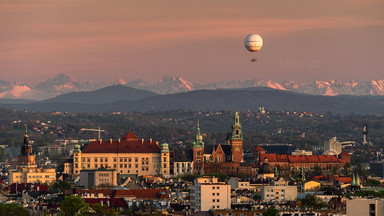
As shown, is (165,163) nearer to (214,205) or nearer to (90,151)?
(90,151)

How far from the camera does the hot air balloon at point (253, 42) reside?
484ft

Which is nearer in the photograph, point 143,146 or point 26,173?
point 26,173

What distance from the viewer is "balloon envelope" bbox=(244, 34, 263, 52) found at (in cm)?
14762

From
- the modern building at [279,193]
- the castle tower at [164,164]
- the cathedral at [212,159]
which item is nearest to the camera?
the modern building at [279,193]

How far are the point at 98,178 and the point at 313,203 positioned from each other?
52.3m

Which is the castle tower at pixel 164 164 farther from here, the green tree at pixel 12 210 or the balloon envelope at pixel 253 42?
the green tree at pixel 12 210

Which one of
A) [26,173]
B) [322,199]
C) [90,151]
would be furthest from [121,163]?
[322,199]

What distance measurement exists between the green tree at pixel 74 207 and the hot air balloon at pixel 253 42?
47.5 metres

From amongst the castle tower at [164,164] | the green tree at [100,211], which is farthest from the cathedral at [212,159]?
the green tree at [100,211]

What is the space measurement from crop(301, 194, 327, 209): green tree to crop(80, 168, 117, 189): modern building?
43.8 metres

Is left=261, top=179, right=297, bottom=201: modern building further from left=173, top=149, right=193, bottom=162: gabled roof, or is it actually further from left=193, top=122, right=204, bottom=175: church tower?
left=173, top=149, right=193, bottom=162: gabled roof

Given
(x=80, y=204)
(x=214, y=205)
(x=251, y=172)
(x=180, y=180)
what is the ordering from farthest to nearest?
(x=251, y=172) < (x=180, y=180) < (x=214, y=205) < (x=80, y=204)

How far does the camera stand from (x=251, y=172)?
178625mm

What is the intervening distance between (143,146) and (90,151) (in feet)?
25.9
